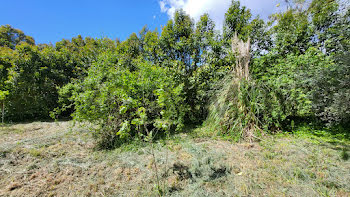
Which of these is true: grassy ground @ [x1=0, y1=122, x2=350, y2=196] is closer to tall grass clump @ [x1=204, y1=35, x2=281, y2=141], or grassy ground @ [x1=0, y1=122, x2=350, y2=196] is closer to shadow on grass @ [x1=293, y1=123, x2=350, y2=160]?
shadow on grass @ [x1=293, y1=123, x2=350, y2=160]

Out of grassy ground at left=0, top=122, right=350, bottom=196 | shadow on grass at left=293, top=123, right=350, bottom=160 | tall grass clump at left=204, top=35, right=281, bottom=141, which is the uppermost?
tall grass clump at left=204, top=35, right=281, bottom=141

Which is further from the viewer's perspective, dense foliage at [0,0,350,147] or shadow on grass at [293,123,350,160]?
dense foliage at [0,0,350,147]

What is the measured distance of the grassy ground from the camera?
165cm

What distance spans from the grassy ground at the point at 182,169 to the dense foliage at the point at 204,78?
0.59m

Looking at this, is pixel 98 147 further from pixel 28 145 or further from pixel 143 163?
pixel 28 145

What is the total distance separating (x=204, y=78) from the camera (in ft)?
16.8

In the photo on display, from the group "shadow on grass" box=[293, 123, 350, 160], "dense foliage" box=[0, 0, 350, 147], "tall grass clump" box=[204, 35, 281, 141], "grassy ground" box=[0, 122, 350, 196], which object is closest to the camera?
"grassy ground" box=[0, 122, 350, 196]

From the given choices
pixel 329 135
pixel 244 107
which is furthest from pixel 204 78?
pixel 329 135

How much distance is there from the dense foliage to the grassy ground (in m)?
0.59

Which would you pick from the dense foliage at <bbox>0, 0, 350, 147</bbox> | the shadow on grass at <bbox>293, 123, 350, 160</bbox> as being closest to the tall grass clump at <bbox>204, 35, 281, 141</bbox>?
the dense foliage at <bbox>0, 0, 350, 147</bbox>

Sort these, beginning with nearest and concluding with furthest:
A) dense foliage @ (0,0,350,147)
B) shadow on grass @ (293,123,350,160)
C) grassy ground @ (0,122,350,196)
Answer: grassy ground @ (0,122,350,196) → shadow on grass @ (293,123,350,160) → dense foliage @ (0,0,350,147)

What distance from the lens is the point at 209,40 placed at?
532 centimetres

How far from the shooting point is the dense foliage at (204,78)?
2.96 metres

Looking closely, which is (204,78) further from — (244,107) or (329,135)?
(329,135)
